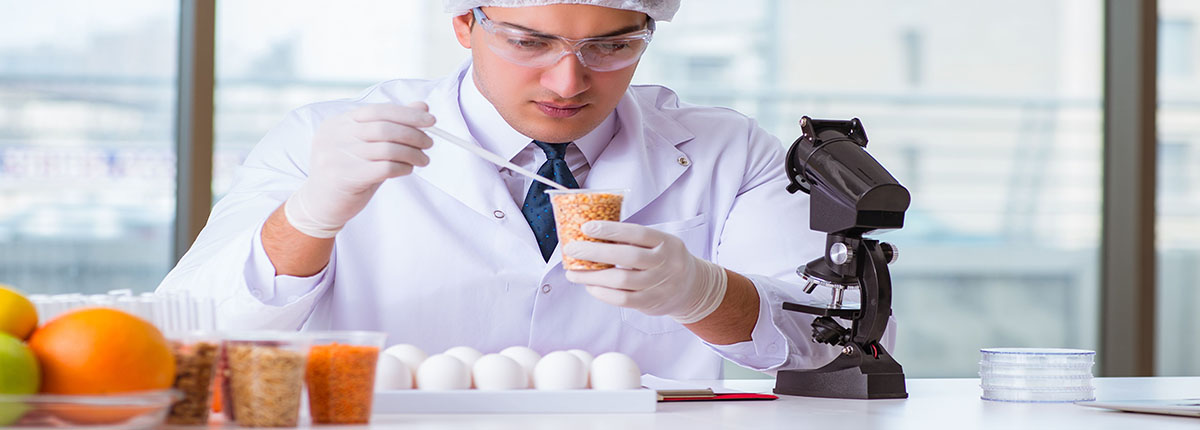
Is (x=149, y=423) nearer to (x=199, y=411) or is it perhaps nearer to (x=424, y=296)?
(x=199, y=411)

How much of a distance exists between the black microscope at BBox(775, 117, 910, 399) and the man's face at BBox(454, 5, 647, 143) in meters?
0.44

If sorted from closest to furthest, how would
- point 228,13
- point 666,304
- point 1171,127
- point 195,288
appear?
point 666,304
point 195,288
point 228,13
point 1171,127

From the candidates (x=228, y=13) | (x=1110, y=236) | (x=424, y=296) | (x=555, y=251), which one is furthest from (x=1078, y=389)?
(x=228, y=13)

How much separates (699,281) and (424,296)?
2.18ft

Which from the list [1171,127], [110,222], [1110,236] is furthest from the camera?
[1171,127]

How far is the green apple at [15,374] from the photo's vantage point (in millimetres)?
1099

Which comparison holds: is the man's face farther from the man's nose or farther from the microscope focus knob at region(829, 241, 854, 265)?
the microscope focus knob at region(829, 241, 854, 265)

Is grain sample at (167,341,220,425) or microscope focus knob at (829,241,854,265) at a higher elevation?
microscope focus knob at (829,241,854,265)

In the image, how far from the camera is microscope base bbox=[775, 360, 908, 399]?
1.74 meters

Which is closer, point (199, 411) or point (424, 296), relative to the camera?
point (199, 411)

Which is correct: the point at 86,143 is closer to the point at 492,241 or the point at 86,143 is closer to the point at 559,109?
the point at 492,241

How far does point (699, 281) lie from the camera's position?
1877 mm

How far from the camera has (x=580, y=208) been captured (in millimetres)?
1558

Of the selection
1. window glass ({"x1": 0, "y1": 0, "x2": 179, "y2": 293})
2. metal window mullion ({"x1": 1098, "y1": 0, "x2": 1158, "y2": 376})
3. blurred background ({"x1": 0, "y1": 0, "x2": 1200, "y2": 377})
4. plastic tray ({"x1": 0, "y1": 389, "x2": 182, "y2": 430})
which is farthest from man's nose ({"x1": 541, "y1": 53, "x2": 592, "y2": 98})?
metal window mullion ({"x1": 1098, "y1": 0, "x2": 1158, "y2": 376})
